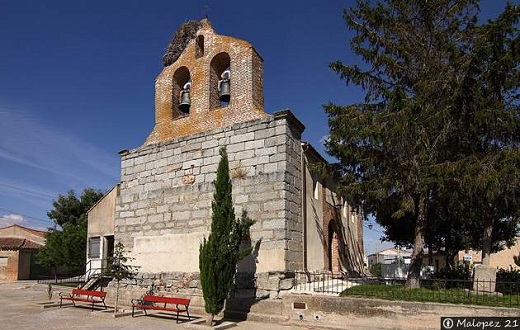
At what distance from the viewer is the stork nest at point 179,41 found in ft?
48.7

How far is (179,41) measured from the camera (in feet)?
49.6

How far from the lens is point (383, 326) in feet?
29.9

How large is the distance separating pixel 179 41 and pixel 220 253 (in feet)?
26.6

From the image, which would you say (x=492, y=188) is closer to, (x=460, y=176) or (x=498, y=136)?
(x=460, y=176)

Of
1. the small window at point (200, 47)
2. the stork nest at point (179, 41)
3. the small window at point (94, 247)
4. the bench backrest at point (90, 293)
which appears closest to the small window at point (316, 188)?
the small window at point (200, 47)

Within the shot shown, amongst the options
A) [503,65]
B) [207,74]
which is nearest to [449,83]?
[503,65]

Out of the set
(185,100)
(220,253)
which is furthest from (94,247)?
(220,253)

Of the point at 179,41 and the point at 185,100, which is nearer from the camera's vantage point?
the point at 185,100

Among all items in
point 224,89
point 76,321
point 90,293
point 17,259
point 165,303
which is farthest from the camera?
point 17,259

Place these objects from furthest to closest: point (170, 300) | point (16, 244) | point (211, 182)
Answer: point (16, 244) → point (211, 182) → point (170, 300)

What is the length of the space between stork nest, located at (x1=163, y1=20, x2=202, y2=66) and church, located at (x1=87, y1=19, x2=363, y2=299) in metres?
0.04

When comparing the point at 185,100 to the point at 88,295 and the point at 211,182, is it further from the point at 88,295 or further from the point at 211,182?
the point at 88,295

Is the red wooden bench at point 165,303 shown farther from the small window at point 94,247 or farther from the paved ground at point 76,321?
the small window at point 94,247

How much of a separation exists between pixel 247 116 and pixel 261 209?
2732 millimetres
